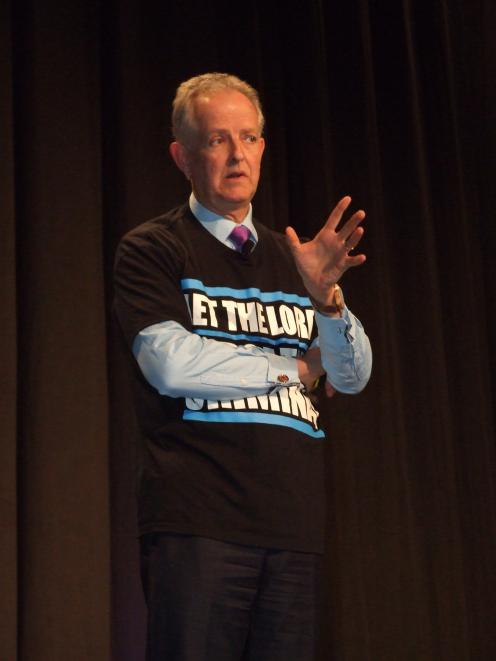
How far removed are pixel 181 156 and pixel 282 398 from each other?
60 centimetres

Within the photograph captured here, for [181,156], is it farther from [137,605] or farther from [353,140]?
[353,140]

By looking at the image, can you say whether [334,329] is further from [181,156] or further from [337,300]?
[181,156]

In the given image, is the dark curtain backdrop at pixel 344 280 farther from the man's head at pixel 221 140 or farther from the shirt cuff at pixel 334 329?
the shirt cuff at pixel 334 329

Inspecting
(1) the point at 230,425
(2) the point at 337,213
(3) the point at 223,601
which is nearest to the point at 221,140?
(2) the point at 337,213

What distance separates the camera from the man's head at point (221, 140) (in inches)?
75.4

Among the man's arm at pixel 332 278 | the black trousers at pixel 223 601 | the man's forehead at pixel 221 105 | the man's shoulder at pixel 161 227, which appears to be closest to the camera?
the black trousers at pixel 223 601

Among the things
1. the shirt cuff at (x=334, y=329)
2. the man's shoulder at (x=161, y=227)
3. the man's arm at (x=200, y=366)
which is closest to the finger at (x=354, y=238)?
the shirt cuff at (x=334, y=329)

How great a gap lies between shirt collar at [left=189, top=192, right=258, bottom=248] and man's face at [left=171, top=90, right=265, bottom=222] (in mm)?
15

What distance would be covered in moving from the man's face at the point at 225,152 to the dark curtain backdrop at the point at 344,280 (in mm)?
881

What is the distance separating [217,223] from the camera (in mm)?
1899

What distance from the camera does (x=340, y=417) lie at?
129 inches

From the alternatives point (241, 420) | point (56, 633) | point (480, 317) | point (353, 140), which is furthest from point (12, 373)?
point (480, 317)

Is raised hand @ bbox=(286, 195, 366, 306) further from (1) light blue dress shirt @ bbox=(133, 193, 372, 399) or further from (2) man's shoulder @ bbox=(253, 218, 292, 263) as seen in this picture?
(2) man's shoulder @ bbox=(253, 218, 292, 263)

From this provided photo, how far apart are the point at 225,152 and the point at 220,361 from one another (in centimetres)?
49
